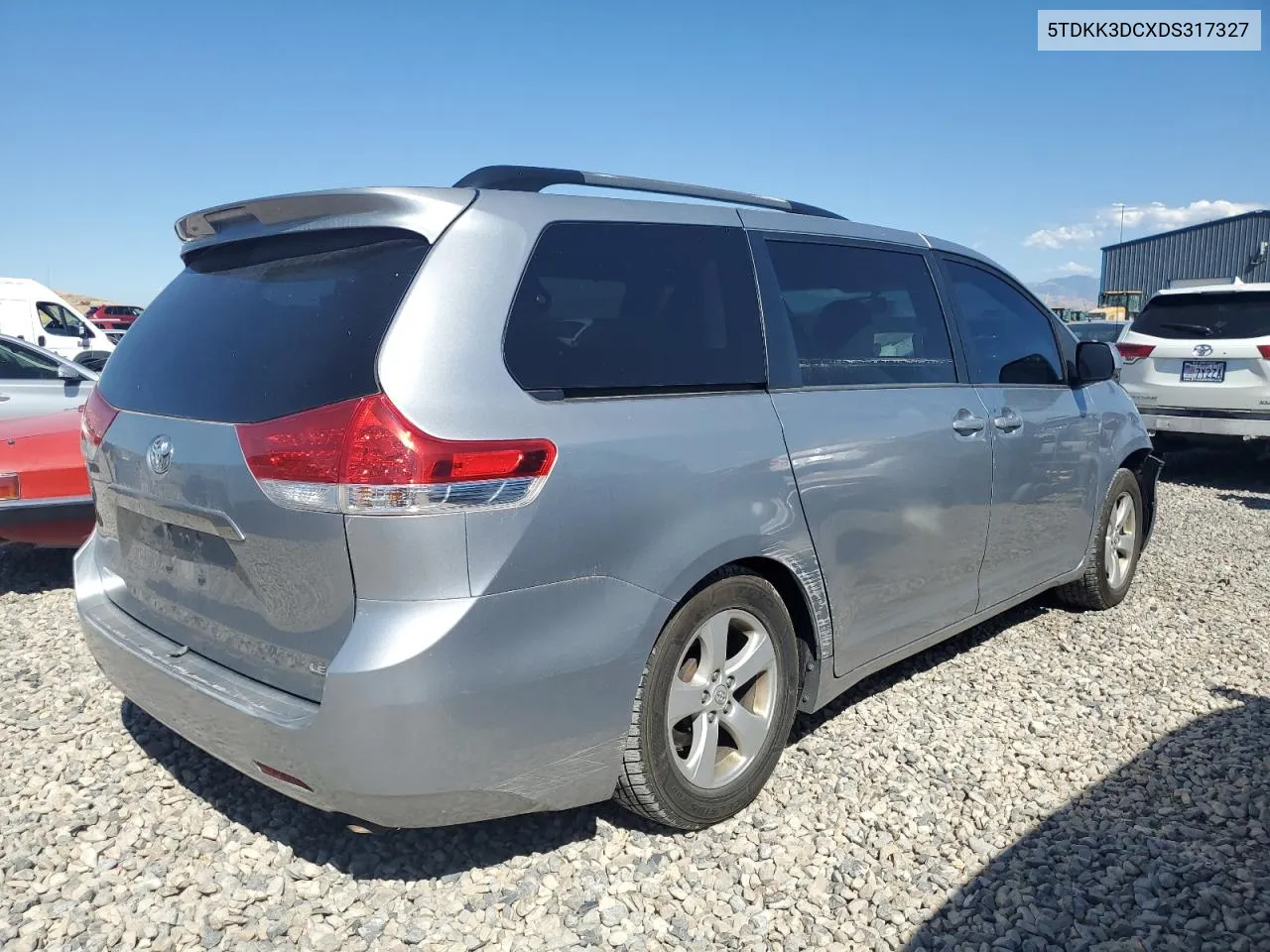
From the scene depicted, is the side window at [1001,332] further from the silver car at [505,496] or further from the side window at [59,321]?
the side window at [59,321]

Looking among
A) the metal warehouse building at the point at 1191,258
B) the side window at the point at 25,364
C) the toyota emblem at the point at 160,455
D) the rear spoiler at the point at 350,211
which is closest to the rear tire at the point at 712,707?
the rear spoiler at the point at 350,211

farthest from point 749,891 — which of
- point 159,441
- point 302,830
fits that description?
point 159,441

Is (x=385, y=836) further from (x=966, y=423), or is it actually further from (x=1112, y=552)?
(x=1112, y=552)

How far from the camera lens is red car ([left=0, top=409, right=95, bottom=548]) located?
4695 millimetres

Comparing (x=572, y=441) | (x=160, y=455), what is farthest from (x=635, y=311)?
(x=160, y=455)

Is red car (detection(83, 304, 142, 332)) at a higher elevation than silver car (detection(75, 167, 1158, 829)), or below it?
higher

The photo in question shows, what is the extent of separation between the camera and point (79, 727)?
11.3 ft

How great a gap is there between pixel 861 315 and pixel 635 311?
1.13 metres

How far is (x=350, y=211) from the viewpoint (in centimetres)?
234

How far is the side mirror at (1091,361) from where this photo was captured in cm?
432

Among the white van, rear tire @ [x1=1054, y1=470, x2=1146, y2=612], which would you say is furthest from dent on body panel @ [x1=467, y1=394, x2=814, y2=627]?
the white van

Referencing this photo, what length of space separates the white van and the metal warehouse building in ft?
95.9

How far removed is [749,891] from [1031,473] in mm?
2256

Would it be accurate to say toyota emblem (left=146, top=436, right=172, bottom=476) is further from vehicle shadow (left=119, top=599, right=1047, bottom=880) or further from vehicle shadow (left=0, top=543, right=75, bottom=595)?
vehicle shadow (left=0, top=543, right=75, bottom=595)
